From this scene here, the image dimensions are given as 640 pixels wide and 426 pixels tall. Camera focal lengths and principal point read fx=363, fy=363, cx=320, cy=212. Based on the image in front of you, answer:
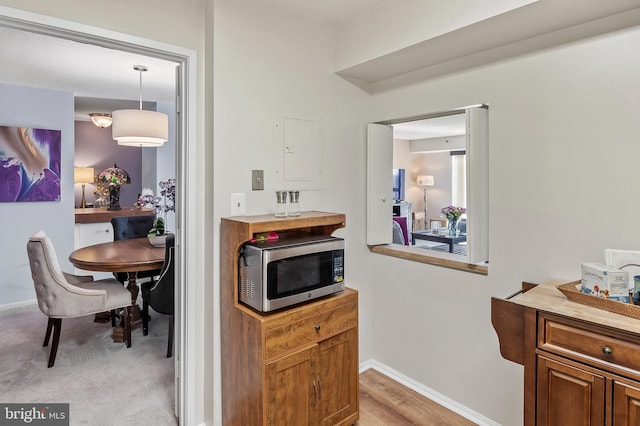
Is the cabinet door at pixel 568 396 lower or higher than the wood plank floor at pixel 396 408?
higher

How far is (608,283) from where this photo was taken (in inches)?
54.3

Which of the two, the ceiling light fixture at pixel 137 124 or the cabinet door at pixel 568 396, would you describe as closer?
the cabinet door at pixel 568 396

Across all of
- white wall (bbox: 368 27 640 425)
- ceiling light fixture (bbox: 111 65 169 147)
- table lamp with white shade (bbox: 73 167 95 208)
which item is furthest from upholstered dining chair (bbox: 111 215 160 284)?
white wall (bbox: 368 27 640 425)

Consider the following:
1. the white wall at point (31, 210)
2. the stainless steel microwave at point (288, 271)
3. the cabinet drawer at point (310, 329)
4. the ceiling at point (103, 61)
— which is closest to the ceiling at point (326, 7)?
the ceiling at point (103, 61)

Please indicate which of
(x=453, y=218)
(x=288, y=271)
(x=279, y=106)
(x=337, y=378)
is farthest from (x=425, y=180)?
(x=288, y=271)

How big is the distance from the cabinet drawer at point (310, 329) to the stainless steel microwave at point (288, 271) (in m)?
0.10

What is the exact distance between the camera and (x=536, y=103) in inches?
72.3

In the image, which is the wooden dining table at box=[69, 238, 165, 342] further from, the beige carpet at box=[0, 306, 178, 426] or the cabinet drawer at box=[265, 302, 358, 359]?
the cabinet drawer at box=[265, 302, 358, 359]

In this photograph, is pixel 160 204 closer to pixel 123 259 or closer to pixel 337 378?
pixel 123 259

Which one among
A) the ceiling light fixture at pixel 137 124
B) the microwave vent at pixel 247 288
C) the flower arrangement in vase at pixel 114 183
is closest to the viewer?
the microwave vent at pixel 247 288

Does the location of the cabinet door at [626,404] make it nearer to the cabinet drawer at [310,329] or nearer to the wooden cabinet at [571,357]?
the wooden cabinet at [571,357]

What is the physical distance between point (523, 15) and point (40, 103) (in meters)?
4.67

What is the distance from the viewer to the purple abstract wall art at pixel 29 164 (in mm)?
3826

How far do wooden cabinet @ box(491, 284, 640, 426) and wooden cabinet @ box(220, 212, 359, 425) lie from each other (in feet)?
2.65
